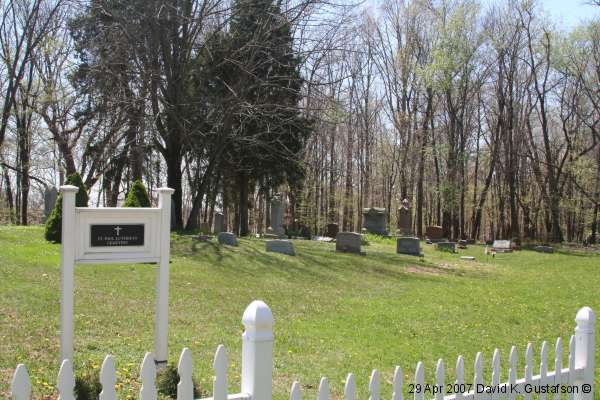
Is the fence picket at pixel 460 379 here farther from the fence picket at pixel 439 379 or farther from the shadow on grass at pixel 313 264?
the shadow on grass at pixel 313 264

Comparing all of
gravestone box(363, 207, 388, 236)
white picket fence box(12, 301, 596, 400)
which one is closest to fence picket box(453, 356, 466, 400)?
white picket fence box(12, 301, 596, 400)

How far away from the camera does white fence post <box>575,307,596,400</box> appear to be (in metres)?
4.32

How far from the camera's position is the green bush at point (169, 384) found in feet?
16.5

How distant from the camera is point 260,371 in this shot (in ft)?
9.30

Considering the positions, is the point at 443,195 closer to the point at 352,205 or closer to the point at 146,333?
the point at 352,205

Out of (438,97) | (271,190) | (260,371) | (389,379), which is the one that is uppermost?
(438,97)

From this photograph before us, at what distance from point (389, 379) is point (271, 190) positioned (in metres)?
26.5

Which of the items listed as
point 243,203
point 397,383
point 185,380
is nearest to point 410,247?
point 243,203

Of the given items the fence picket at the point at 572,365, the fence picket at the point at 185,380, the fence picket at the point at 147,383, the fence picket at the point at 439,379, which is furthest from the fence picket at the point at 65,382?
the fence picket at the point at 572,365

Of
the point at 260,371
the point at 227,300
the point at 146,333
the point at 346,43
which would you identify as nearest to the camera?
Answer: the point at 260,371

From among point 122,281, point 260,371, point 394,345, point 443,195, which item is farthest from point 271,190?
point 260,371

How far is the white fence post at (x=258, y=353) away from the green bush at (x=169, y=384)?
240cm

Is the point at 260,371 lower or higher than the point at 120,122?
lower

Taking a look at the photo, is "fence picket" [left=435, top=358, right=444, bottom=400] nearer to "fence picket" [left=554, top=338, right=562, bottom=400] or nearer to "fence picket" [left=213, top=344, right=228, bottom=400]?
"fence picket" [left=554, top=338, right=562, bottom=400]
